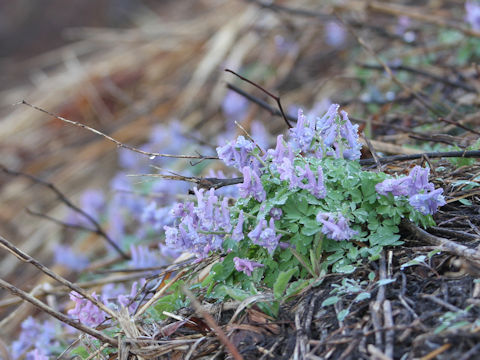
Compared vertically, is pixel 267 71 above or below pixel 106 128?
above

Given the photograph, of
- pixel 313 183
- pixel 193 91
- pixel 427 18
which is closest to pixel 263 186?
pixel 313 183

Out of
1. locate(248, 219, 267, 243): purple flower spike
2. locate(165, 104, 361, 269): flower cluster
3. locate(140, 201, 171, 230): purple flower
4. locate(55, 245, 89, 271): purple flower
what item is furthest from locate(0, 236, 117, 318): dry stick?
locate(55, 245, 89, 271): purple flower

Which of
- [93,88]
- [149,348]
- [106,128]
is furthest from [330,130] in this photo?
[93,88]

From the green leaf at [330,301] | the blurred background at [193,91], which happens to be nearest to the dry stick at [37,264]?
the green leaf at [330,301]

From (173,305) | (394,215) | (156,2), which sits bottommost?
(173,305)

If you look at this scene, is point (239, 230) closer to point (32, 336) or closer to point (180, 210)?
point (180, 210)

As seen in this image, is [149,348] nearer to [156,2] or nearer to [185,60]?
[185,60]

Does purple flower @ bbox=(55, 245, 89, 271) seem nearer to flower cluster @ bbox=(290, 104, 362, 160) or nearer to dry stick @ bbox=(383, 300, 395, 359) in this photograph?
flower cluster @ bbox=(290, 104, 362, 160)
